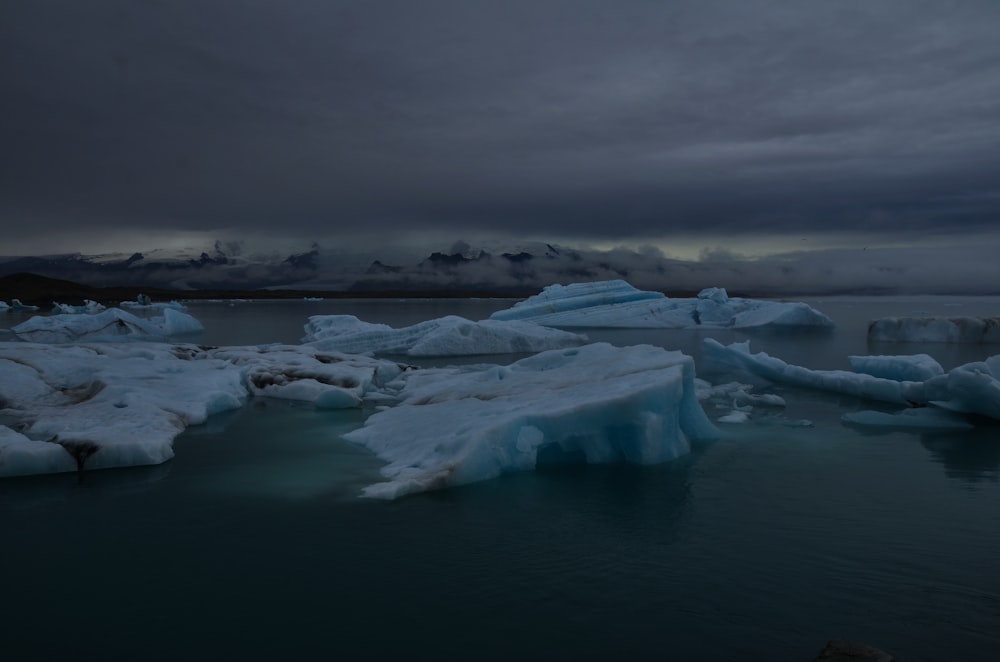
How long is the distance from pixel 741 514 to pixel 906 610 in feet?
6.45

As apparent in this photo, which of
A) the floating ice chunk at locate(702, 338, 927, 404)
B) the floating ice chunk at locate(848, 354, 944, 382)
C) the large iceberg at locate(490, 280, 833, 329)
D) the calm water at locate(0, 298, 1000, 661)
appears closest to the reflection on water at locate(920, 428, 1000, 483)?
the calm water at locate(0, 298, 1000, 661)

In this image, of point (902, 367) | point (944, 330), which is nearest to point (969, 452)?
point (902, 367)

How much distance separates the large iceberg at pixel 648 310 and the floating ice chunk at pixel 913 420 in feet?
70.2

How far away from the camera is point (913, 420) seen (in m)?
10.7

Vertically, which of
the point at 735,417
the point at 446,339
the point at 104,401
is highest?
the point at 104,401

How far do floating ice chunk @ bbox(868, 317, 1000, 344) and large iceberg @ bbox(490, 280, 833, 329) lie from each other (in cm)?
641

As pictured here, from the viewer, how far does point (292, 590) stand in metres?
4.70

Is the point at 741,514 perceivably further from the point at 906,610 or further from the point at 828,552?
the point at 906,610

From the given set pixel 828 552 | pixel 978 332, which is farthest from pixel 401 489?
pixel 978 332

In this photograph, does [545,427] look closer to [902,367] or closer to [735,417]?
[735,417]

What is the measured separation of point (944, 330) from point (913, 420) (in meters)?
17.9

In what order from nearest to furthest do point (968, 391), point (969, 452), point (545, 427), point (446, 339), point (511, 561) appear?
point (511, 561) → point (545, 427) → point (969, 452) → point (968, 391) → point (446, 339)

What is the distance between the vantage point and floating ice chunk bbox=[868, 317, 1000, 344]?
82.5ft

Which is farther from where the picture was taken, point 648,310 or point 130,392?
point 648,310
